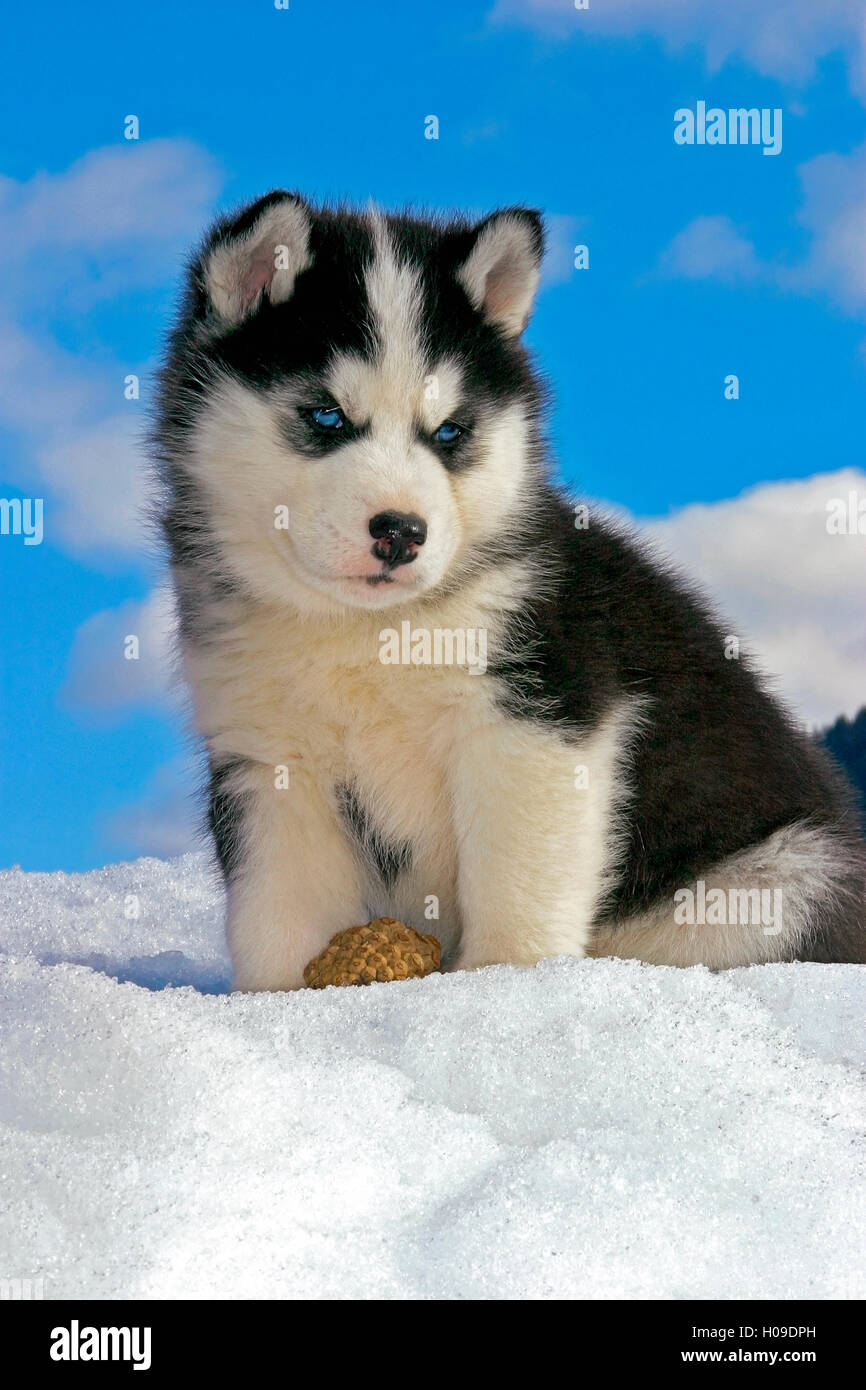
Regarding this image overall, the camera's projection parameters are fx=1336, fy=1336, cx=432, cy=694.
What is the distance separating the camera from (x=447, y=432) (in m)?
3.66

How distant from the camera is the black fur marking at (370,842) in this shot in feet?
13.5

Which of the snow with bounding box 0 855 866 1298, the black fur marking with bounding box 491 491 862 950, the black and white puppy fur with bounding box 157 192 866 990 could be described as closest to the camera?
the snow with bounding box 0 855 866 1298

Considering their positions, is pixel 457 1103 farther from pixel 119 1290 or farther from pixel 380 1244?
pixel 119 1290

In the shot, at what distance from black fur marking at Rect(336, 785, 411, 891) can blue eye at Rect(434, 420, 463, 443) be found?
1112 mm

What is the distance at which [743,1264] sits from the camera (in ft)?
7.83

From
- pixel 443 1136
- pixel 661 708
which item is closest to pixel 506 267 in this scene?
pixel 661 708

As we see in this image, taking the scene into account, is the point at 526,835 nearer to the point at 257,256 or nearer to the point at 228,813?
the point at 228,813

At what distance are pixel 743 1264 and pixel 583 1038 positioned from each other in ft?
2.58

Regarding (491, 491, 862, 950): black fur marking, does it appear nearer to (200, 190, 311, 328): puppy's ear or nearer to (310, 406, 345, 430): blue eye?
(310, 406, 345, 430): blue eye

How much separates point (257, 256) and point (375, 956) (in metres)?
1.99

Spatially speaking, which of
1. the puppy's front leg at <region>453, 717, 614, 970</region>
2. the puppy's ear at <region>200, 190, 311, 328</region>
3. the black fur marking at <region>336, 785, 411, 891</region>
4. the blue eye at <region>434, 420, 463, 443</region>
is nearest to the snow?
the puppy's front leg at <region>453, 717, 614, 970</region>

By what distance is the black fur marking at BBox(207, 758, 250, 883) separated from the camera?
4191 mm

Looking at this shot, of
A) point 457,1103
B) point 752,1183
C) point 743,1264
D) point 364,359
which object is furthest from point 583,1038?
point 364,359

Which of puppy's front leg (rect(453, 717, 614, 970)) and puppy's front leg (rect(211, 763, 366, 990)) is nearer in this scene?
puppy's front leg (rect(453, 717, 614, 970))
